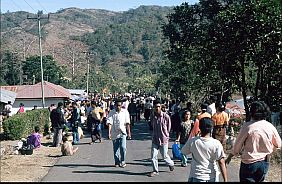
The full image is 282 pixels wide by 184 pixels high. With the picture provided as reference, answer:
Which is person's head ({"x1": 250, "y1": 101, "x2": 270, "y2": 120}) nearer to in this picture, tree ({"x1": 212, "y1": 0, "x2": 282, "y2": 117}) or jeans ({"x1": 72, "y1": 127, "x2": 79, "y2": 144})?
tree ({"x1": 212, "y1": 0, "x2": 282, "y2": 117})

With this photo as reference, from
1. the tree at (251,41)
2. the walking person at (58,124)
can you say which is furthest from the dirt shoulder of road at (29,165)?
the tree at (251,41)

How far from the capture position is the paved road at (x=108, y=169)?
36.3 ft

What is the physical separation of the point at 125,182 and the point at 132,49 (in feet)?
442

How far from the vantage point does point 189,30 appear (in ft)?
87.1

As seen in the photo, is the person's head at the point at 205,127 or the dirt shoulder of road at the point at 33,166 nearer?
the person's head at the point at 205,127

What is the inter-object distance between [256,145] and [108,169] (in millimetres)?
6131

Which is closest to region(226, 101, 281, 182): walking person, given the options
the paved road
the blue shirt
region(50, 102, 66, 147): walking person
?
the paved road

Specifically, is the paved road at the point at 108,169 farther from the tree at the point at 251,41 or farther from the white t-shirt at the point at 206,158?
the tree at the point at 251,41

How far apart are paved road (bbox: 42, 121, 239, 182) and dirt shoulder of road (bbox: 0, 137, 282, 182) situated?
0.30m

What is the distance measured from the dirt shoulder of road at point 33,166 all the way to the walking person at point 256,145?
12.8 ft

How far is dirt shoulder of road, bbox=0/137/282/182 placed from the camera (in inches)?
449

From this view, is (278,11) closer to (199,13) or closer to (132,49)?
(199,13)

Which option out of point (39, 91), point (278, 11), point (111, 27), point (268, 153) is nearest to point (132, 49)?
point (111, 27)

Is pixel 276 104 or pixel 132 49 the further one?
pixel 132 49
